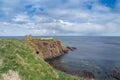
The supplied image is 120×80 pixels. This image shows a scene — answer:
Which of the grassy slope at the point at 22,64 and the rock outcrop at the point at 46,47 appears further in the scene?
the rock outcrop at the point at 46,47

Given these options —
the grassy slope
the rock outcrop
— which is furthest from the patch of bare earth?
the rock outcrop

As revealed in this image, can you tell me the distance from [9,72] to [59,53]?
332 feet

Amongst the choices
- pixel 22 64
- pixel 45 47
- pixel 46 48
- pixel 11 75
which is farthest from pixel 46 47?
pixel 11 75

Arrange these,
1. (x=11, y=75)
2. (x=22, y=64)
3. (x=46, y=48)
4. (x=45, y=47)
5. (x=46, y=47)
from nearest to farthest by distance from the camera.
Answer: (x=11, y=75) → (x=22, y=64) → (x=46, y=48) → (x=45, y=47) → (x=46, y=47)

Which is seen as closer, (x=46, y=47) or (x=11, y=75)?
(x=11, y=75)

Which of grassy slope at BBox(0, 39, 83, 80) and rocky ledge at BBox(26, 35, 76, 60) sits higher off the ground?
grassy slope at BBox(0, 39, 83, 80)

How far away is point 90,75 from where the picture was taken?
221ft

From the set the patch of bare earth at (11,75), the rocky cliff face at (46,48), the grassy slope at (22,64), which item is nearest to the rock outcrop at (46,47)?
the rocky cliff face at (46,48)

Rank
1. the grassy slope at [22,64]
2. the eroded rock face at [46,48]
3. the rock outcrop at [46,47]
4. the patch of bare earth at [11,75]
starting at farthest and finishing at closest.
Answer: the eroded rock face at [46,48] < the rock outcrop at [46,47] < the grassy slope at [22,64] < the patch of bare earth at [11,75]

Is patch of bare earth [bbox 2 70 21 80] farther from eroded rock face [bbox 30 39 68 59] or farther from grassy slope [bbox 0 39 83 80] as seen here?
eroded rock face [bbox 30 39 68 59]

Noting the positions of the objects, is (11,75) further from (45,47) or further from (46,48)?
(45,47)

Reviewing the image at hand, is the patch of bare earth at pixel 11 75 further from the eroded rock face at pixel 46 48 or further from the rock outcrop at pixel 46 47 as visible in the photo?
the rock outcrop at pixel 46 47

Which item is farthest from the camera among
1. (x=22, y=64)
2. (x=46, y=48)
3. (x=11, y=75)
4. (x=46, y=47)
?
(x=46, y=47)

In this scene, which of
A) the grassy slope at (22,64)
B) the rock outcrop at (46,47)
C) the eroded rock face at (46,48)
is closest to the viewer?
the grassy slope at (22,64)
